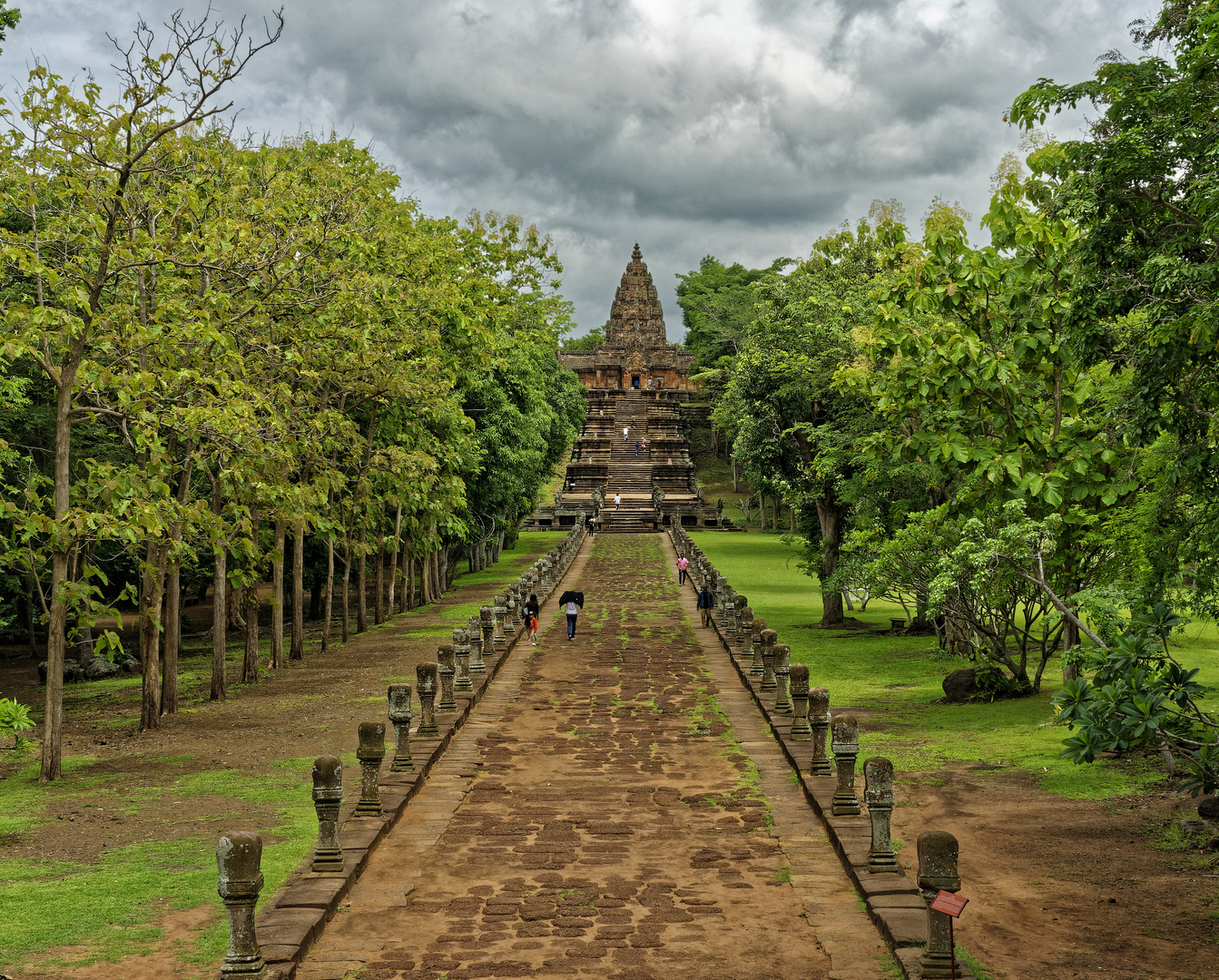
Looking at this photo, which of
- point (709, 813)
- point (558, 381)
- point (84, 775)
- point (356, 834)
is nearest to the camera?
→ point (356, 834)

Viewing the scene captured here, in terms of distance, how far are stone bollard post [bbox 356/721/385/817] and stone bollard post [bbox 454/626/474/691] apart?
610 cm

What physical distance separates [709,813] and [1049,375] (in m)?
8.60

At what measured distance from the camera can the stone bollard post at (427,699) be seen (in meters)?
13.2

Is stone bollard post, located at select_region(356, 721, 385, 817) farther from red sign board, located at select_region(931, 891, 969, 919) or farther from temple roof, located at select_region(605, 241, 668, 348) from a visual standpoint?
temple roof, located at select_region(605, 241, 668, 348)

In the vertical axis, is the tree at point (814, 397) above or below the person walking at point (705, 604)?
above

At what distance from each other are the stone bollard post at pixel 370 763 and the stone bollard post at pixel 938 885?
521 cm

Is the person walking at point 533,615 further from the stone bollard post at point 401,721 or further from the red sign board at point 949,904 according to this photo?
the red sign board at point 949,904

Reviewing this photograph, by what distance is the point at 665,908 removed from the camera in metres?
8.01

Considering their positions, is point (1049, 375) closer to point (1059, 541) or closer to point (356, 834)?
point (1059, 541)

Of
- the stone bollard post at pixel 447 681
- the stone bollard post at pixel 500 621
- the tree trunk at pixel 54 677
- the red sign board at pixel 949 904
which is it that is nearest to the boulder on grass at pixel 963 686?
the stone bollard post at pixel 447 681

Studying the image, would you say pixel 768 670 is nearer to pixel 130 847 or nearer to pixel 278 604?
pixel 278 604

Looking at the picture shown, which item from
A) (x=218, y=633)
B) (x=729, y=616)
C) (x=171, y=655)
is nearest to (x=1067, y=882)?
(x=171, y=655)

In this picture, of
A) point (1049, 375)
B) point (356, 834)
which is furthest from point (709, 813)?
point (1049, 375)

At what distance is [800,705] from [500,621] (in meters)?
9.42
